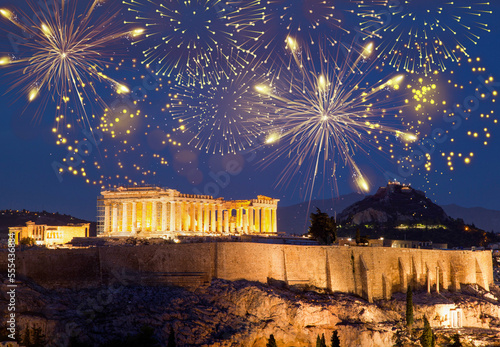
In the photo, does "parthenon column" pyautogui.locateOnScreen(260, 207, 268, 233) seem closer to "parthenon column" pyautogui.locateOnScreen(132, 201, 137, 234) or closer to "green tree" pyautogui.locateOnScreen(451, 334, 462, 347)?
"parthenon column" pyautogui.locateOnScreen(132, 201, 137, 234)

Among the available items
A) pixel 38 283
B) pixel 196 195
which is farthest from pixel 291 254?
pixel 196 195

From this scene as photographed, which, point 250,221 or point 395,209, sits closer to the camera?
point 250,221

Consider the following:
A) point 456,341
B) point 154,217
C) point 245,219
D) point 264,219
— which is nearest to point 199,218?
point 154,217

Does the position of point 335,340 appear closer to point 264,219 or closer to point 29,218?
point 264,219

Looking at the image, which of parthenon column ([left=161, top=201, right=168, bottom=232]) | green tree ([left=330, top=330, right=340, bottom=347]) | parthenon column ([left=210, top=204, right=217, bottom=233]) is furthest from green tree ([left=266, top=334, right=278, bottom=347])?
parthenon column ([left=210, top=204, right=217, bottom=233])

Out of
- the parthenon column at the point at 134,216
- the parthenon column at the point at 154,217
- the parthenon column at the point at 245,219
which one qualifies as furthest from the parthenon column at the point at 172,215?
the parthenon column at the point at 245,219
